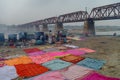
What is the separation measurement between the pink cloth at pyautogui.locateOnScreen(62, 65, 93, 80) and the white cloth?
424 cm

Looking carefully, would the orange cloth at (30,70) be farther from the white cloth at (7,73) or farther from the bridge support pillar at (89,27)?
the bridge support pillar at (89,27)

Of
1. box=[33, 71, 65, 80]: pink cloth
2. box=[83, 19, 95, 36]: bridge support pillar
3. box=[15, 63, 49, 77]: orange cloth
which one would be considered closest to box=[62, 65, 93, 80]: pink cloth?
box=[33, 71, 65, 80]: pink cloth

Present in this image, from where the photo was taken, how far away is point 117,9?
2313 inches

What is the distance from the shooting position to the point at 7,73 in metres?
14.6

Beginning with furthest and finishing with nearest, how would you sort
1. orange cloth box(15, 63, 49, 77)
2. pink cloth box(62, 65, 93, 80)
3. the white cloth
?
orange cloth box(15, 63, 49, 77)
the white cloth
pink cloth box(62, 65, 93, 80)

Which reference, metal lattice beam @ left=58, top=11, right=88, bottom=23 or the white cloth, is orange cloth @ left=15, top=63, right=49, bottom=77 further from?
metal lattice beam @ left=58, top=11, right=88, bottom=23

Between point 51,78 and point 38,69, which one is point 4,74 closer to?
point 38,69

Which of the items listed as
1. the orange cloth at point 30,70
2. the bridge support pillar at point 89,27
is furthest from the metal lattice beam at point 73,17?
the orange cloth at point 30,70

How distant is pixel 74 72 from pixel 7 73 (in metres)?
5.79

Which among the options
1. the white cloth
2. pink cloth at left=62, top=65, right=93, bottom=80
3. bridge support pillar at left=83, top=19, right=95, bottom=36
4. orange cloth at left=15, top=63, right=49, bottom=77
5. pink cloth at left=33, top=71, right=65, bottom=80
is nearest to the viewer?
pink cloth at left=33, top=71, right=65, bottom=80

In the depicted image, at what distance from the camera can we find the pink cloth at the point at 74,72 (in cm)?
1325

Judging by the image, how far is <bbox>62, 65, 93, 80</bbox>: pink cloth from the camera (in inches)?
522

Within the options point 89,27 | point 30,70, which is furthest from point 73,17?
point 30,70

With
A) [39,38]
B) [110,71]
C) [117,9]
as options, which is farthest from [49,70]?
[117,9]
